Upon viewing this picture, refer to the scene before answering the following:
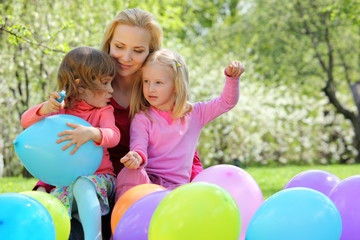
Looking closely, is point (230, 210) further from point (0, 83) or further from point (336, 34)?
point (336, 34)

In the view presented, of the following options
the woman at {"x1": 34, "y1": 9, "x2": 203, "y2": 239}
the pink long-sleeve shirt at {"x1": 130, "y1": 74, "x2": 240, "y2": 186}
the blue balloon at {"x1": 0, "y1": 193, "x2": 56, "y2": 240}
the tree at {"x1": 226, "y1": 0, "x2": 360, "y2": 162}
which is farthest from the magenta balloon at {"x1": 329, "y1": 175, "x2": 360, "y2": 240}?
the tree at {"x1": 226, "y1": 0, "x2": 360, "y2": 162}

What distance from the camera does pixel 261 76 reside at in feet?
60.6

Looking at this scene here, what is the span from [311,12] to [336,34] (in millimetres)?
1280

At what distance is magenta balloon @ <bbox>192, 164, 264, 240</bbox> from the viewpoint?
2852 millimetres

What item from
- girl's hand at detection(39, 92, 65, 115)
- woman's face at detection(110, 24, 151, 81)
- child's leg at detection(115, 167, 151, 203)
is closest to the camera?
girl's hand at detection(39, 92, 65, 115)

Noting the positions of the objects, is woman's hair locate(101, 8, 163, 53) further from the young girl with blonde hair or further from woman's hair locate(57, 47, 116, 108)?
woman's hair locate(57, 47, 116, 108)

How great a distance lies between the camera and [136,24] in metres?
3.72

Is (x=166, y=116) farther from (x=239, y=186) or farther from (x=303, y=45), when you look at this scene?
(x=303, y=45)

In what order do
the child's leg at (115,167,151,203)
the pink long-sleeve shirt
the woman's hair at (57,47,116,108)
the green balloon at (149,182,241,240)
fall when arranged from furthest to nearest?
the pink long-sleeve shirt < the woman's hair at (57,47,116,108) < the child's leg at (115,167,151,203) < the green balloon at (149,182,241,240)

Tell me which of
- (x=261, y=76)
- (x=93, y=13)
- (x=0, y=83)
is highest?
(x=93, y=13)

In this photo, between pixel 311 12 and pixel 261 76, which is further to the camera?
pixel 261 76

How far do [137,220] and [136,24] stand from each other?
175 cm

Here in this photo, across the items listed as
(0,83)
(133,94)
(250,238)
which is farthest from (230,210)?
(0,83)

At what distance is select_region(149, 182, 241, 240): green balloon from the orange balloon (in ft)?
1.84
